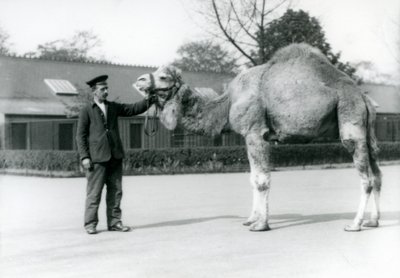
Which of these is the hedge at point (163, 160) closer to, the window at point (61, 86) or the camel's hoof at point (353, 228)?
the window at point (61, 86)

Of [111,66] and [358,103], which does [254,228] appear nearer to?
[358,103]

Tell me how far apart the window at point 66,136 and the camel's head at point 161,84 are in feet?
78.0

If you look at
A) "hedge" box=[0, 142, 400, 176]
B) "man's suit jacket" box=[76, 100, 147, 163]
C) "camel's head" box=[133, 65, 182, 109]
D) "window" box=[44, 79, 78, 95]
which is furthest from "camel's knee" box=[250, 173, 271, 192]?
"window" box=[44, 79, 78, 95]

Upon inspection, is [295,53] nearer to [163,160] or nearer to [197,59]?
[163,160]

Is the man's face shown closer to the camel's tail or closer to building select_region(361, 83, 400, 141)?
the camel's tail

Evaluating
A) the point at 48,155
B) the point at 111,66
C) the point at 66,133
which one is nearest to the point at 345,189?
the point at 48,155

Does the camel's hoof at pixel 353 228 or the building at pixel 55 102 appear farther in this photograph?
the building at pixel 55 102

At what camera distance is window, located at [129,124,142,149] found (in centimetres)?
3519

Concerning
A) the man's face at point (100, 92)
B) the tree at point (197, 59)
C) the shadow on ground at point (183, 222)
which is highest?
the tree at point (197, 59)

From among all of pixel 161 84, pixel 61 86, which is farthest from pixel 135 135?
pixel 161 84

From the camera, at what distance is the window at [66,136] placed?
32.8 metres

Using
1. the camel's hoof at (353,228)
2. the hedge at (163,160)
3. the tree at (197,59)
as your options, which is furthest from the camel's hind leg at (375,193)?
the tree at (197,59)

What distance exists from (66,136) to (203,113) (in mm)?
24038

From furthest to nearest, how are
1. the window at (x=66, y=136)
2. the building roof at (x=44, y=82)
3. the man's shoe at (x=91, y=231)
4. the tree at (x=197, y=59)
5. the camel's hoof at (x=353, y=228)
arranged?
the tree at (x=197, y=59), the building roof at (x=44, y=82), the window at (x=66, y=136), the man's shoe at (x=91, y=231), the camel's hoof at (x=353, y=228)
